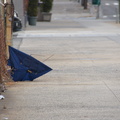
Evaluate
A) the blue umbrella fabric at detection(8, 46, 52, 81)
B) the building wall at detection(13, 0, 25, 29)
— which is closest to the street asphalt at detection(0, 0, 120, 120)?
the blue umbrella fabric at detection(8, 46, 52, 81)

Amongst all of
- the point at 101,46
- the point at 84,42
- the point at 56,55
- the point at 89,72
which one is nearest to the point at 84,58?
the point at 56,55

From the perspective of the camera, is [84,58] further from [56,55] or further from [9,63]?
[9,63]

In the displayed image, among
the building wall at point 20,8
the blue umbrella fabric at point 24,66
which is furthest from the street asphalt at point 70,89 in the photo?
the building wall at point 20,8

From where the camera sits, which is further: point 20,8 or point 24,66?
point 20,8

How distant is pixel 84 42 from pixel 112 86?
367 inches

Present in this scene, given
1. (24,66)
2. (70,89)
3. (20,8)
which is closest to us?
(70,89)

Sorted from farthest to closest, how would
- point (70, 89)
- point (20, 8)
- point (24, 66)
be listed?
point (20, 8) < point (24, 66) < point (70, 89)

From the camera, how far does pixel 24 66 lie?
9531 millimetres

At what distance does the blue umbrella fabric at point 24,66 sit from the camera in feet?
31.0

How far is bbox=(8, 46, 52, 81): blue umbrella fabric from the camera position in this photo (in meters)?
9.46

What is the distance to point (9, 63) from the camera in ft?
31.1

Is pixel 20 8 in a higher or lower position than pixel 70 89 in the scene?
higher

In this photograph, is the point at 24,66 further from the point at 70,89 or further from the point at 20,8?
the point at 20,8

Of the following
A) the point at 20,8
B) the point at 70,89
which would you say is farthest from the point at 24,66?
the point at 20,8
